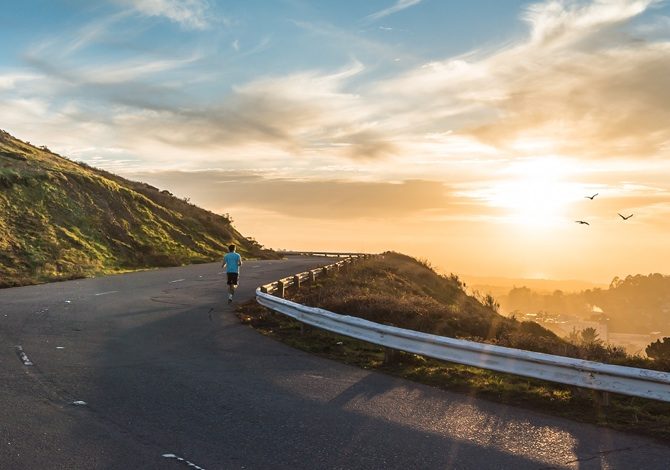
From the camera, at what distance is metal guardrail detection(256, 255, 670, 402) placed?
282 inches

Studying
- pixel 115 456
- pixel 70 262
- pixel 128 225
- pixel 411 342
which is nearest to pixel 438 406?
pixel 411 342

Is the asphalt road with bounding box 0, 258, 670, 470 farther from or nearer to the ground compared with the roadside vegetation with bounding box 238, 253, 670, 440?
nearer to the ground

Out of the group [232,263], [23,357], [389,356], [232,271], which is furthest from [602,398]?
[232,263]

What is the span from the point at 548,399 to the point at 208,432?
4624 mm

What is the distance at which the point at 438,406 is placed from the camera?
25.5ft

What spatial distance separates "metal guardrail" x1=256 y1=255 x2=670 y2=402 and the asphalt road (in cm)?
71

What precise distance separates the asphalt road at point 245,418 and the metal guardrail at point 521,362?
0.71 meters

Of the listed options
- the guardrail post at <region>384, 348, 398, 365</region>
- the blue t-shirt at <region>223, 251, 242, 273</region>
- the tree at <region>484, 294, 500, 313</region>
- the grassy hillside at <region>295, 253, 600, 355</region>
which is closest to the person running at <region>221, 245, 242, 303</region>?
the blue t-shirt at <region>223, 251, 242, 273</region>

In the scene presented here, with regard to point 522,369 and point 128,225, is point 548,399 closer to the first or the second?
point 522,369

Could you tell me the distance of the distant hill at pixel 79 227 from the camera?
99.8 ft

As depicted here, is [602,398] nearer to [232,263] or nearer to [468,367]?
[468,367]

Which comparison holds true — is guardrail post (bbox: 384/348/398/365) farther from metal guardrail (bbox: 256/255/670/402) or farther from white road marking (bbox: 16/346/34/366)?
white road marking (bbox: 16/346/34/366)

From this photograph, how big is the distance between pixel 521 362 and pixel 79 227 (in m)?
34.8

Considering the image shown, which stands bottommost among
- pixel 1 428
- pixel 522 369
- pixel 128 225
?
pixel 1 428
